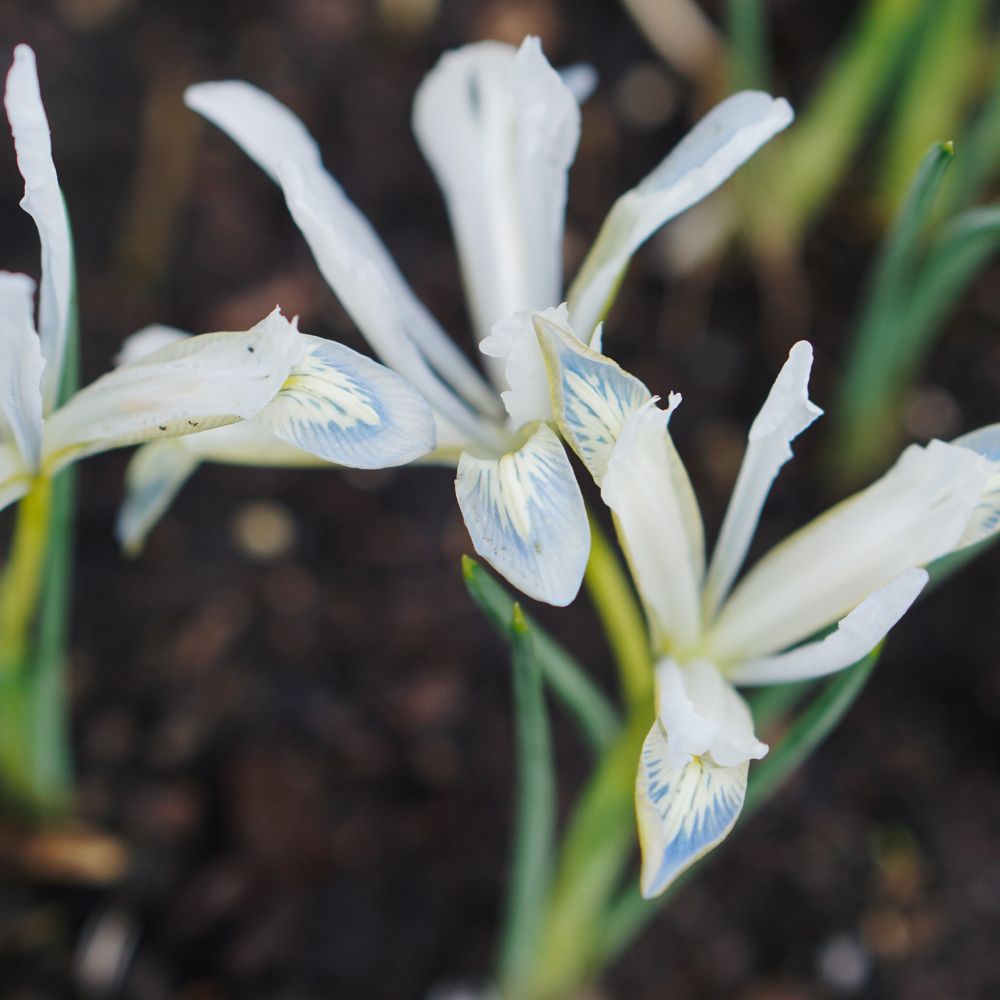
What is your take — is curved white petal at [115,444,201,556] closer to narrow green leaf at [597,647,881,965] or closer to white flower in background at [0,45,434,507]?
white flower in background at [0,45,434,507]

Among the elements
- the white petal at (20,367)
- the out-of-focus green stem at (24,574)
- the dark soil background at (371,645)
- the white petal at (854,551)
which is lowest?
the dark soil background at (371,645)

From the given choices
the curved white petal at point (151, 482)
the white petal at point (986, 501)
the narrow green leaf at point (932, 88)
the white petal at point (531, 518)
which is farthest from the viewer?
the narrow green leaf at point (932, 88)

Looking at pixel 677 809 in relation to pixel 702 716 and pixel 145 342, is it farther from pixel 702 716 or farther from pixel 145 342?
pixel 145 342

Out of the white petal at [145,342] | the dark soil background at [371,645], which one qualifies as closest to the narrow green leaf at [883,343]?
the dark soil background at [371,645]

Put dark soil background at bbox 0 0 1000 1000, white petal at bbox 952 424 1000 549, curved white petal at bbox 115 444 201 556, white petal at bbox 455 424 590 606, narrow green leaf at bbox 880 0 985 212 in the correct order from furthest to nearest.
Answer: narrow green leaf at bbox 880 0 985 212, dark soil background at bbox 0 0 1000 1000, curved white petal at bbox 115 444 201 556, white petal at bbox 952 424 1000 549, white petal at bbox 455 424 590 606

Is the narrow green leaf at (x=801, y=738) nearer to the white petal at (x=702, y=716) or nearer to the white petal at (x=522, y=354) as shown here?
the white petal at (x=702, y=716)

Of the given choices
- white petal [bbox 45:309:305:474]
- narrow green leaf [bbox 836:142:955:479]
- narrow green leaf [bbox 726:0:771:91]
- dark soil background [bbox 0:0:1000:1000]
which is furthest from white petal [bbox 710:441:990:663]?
narrow green leaf [bbox 726:0:771:91]

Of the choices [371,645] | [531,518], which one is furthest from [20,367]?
[371,645]
